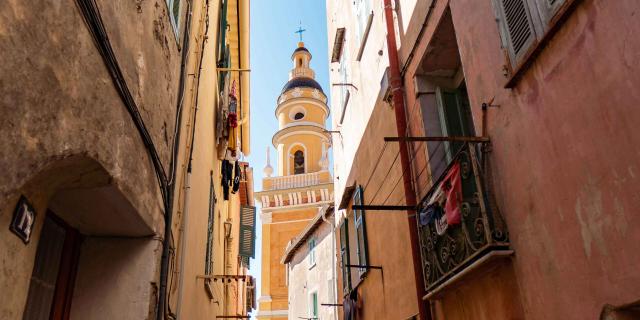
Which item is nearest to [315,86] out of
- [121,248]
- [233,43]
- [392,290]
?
[233,43]

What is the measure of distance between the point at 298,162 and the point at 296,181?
2.67 metres

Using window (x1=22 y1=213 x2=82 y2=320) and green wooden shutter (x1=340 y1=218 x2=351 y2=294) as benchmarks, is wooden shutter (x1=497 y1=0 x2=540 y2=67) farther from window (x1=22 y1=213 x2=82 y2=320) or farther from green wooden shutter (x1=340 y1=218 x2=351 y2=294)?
green wooden shutter (x1=340 y1=218 x2=351 y2=294)

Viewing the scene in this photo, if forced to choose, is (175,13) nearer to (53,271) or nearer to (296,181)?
(53,271)

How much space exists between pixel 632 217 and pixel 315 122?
40.0 metres

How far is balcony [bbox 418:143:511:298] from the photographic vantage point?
4258 mm

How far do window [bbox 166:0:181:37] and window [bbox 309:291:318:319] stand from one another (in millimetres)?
16653

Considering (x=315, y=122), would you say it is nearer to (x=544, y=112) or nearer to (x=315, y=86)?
(x=315, y=86)

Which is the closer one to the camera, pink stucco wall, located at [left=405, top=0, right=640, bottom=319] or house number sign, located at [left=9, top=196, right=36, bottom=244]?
house number sign, located at [left=9, top=196, right=36, bottom=244]

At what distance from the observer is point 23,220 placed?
2.63m

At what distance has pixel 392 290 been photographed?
749cm

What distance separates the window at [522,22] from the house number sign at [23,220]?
3.37 metres

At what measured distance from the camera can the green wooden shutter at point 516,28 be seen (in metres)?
3.86

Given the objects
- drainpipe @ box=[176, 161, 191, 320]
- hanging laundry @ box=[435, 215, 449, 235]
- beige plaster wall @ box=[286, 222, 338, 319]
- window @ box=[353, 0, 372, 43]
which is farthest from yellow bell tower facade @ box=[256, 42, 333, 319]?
hanging laundry @ box=[435, 215, 449, 235]

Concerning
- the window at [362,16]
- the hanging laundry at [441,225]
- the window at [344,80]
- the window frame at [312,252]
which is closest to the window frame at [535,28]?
the hanging laundry at [441,225]
